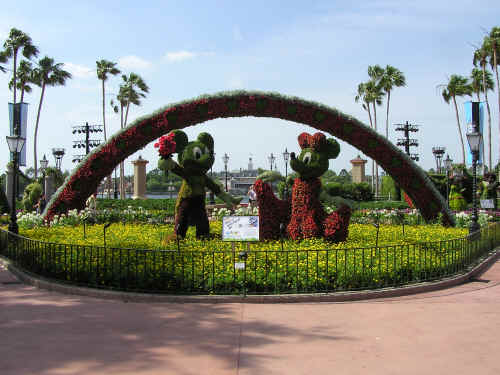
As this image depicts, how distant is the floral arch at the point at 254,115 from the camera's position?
15.4 meters

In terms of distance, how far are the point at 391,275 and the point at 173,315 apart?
13.0 feet

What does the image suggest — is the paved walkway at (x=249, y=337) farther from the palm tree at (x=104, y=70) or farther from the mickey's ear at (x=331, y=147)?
the palm tree at (x=104, y=70)

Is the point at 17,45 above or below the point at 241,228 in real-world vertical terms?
above

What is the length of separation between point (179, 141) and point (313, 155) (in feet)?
11.4

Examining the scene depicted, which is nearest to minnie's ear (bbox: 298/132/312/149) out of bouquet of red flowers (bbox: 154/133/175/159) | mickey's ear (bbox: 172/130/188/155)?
mickey's ear (bbox: 172/130/188/155)

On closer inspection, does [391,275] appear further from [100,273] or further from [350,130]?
[350,130]

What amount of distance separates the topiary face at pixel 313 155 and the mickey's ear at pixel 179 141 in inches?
114

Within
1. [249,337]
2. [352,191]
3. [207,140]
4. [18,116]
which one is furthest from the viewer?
[352,191]

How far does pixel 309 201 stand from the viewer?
1151cm

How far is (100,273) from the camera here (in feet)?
26.9

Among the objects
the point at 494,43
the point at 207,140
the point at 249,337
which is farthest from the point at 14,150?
the point at 494,43

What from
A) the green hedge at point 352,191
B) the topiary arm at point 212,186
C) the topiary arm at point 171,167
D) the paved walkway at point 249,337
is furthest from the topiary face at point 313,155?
the green hedge at point 352,191

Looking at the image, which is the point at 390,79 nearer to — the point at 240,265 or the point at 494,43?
the point at 494,43

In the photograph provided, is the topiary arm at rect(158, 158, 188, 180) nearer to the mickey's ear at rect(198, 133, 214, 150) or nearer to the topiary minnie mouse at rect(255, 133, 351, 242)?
the mickey's ear at rect(198, 133, 214, 150)
